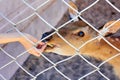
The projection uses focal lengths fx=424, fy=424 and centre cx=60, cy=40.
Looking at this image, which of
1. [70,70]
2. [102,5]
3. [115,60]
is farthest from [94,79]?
[102,5]

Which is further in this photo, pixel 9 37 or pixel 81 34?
pixel 81 34

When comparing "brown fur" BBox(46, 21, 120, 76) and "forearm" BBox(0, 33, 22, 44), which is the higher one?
"forearm" BBox(0, 33, 22, 44)

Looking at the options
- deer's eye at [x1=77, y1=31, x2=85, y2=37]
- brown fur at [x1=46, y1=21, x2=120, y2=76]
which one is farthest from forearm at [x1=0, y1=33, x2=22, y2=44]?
deer's eye at [x1=77, y1=31, x2=85, y2=37]

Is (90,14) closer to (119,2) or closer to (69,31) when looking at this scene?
(119,2)

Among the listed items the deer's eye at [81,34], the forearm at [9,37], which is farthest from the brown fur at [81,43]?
the forearm at [9,37]

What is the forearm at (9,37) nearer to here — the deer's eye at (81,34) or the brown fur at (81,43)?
the brown fur at (81,43)

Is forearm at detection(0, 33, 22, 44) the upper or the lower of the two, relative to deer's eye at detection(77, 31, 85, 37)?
upper

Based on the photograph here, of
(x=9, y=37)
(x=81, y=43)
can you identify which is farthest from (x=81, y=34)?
(x=9, y=37)

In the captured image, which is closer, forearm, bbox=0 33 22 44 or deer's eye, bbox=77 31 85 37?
forearm, bbox=0 33 22 44

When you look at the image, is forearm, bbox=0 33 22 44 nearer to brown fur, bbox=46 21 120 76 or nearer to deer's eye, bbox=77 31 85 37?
brown fur, bbox=46 21 120 76

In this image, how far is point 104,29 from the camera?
7.66ft

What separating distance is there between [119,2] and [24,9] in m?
1.22

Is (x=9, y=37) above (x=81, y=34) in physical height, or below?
above

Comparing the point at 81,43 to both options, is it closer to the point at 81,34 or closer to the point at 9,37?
the point at 81,34
